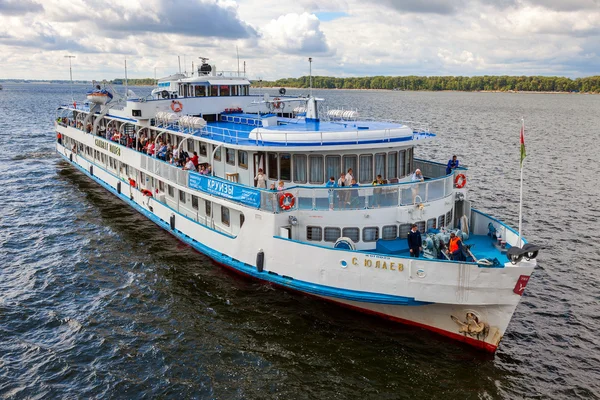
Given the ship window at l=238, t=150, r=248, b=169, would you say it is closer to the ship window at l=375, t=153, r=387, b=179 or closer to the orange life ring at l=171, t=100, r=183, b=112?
the ship window at l=375, t=153, r=387, b=179

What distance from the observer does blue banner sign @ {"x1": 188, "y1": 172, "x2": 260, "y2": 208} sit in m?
19.8

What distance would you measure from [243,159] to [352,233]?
263 inches

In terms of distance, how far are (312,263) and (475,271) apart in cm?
542

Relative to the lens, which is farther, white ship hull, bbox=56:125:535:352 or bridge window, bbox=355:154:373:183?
bridge window, bbox=355:154:373:183

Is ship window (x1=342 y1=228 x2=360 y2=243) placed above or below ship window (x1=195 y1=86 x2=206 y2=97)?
below

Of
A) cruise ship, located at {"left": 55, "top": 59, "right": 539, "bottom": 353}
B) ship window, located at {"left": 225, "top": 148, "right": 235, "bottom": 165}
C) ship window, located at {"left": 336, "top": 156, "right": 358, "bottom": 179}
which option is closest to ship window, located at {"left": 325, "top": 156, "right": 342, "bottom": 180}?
cruise ship, located at {"left": 55, "top": 59, "right": 539, "bottom": 353}

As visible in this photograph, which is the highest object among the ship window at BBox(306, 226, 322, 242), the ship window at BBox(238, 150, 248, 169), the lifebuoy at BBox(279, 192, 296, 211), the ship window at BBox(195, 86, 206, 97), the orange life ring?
the ship window at BBox(195, 86, 206, 97)

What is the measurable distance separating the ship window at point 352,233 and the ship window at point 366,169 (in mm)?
Result: 2865

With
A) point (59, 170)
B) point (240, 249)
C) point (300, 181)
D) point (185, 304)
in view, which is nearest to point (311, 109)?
point (300, 181)

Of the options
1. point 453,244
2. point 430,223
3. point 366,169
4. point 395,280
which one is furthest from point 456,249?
point 366,169

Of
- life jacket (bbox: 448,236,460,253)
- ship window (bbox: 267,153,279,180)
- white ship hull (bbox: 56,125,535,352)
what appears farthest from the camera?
ship window (bbox: 267,153,279,180)

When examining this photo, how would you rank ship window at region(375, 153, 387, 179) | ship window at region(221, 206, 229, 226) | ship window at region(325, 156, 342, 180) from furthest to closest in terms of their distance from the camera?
ship window at region(221, 206, 229, 226) < ship window at region(375, 153, 387, 179) < ship window at region(325, 156, 342, 180)

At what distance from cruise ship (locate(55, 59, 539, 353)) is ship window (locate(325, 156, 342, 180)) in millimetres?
41

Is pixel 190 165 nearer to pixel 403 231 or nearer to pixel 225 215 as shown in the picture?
pixel 225 215
